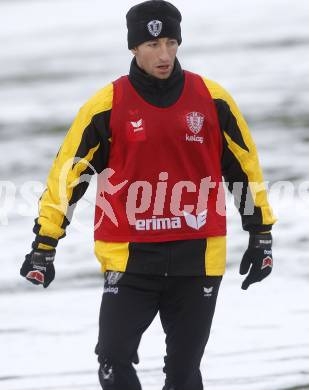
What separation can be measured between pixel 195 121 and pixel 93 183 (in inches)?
249

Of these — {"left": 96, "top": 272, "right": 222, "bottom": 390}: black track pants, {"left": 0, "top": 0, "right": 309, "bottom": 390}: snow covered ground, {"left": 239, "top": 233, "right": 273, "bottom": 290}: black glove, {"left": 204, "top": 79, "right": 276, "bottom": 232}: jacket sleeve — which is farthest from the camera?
{"left": 0, "top": 0, "right": 309, "bottom": 390}: snow covered ground

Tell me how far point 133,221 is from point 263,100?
9.12m

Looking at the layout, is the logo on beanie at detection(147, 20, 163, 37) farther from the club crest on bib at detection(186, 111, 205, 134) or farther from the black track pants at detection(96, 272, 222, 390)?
the black track pants at detection(96, 272, 222, 390)

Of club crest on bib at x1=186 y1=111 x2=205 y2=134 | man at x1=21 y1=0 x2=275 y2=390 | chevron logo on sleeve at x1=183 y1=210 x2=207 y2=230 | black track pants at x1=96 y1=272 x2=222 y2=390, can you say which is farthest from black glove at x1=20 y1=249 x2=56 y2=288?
club crest on bib at x1=186 y1=111 x2=205 y2=134

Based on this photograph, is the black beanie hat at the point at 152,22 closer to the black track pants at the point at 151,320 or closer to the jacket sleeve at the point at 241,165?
the jacket sleeve at the point at 241,165

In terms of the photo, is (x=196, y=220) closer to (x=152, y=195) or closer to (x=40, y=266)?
(x=152, y=195)

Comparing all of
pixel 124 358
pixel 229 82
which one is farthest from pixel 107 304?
pixel 229 82

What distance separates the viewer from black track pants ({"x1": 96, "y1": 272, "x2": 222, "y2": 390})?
4.94 m

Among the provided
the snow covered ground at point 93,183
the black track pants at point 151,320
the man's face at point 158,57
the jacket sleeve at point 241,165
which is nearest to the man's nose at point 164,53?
the man's face at point 158,57

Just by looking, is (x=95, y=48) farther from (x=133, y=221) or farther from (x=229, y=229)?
(x=133, y=221)

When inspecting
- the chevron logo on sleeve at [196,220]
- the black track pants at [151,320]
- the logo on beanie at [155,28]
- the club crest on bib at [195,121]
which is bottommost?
the black track pants at [151,320]

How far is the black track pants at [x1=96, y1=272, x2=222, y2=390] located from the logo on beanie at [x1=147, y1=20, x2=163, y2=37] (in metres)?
0.97

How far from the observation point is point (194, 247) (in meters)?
5.04

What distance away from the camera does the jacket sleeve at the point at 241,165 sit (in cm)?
506
